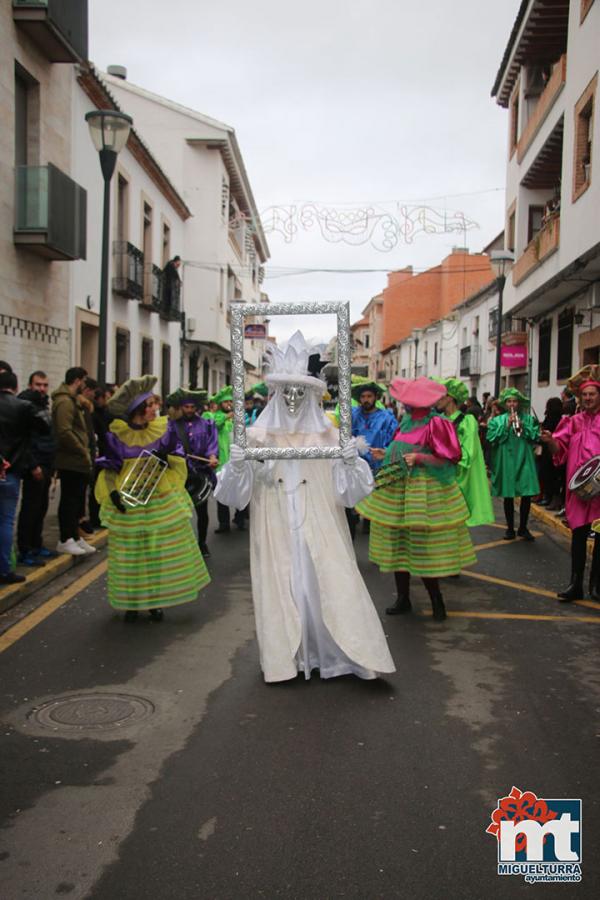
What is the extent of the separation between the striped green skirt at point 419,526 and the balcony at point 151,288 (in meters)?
17.3

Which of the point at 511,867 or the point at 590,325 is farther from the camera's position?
the point at 590,325

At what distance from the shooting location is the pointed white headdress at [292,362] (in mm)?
5352

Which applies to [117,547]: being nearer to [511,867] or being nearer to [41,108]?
[511,867]

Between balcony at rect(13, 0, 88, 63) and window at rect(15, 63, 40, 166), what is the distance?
2.28ft

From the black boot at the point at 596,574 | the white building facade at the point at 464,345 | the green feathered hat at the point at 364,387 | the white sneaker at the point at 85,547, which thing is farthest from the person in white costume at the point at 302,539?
the white building facade at the point at 464,345

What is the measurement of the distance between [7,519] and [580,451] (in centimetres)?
500

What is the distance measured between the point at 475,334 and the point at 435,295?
25595 mm

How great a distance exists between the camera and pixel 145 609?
6.97 meters

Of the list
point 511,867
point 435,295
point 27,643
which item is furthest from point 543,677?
point 435,295

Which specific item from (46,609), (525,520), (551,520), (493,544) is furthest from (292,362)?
(551,520)

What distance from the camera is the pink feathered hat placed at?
23.2 ft

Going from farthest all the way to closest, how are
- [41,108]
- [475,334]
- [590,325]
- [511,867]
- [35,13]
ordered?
[475,334] < [590,325] < [41,108] < [35,13] < [511,867]

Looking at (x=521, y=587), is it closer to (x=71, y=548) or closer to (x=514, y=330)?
(x=71, y=548)

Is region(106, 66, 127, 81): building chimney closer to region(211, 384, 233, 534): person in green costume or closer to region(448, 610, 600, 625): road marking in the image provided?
region(211, 384, 233, 534): person in green costume
